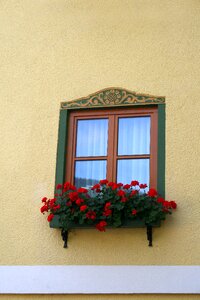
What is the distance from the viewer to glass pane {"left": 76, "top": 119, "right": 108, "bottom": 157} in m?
8.55

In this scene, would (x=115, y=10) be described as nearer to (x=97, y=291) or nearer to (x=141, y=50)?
(x=141, y=50)

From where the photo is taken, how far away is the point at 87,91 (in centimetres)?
867

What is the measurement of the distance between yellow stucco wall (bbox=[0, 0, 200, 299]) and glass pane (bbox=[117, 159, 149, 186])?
32cm

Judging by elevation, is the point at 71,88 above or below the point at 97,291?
above

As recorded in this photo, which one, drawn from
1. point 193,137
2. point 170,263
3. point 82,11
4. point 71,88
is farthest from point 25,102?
point 170,263

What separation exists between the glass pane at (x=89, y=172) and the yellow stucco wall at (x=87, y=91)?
0.29 meters

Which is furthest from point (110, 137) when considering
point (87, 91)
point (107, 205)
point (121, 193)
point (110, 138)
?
point (107, 205)

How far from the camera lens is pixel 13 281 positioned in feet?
26.1

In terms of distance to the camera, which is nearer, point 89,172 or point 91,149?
point 89,172

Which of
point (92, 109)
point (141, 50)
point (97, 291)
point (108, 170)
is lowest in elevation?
point (97, 291)

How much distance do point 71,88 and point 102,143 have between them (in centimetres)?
77

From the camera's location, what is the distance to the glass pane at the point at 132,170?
8.26 meters

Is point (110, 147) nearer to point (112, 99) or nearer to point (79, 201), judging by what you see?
point (112, 99)

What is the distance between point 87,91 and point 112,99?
1.12 ft
